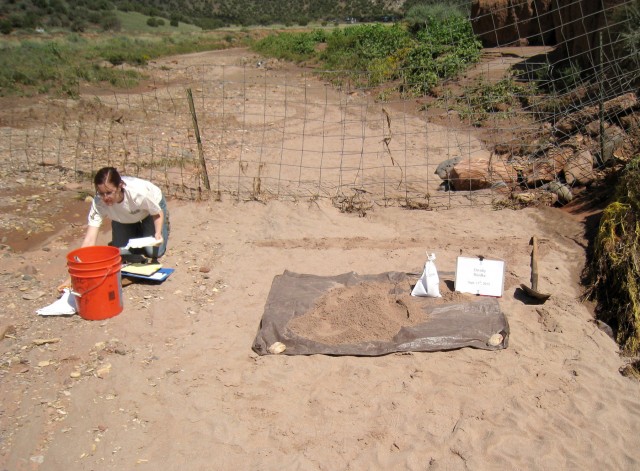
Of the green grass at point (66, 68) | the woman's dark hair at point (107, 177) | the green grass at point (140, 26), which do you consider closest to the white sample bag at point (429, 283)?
the woman's dark hair at point (107, 177)

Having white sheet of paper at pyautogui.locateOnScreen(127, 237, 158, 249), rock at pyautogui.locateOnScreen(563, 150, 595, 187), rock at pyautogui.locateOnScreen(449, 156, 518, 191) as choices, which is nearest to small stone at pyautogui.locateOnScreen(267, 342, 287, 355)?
white sheet of paper at pyautogui.locateOnScreen(127, 237, 158, 249)

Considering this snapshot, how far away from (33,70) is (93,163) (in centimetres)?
839

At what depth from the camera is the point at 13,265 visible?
544cm

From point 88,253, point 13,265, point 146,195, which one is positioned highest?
point 146,195

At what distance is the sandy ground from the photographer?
335 centimetres

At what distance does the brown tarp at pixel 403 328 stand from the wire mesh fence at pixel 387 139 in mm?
2250

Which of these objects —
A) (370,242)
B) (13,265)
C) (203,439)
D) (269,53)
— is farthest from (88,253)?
(269,53)

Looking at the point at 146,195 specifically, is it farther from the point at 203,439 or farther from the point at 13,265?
the point at 203,439

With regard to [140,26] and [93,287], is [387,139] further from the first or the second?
[140,26]

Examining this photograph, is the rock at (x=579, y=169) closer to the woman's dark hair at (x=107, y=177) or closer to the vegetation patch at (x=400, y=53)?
the vegetation patch at (x=400, y=53)

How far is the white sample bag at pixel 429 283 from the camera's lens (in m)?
4.73

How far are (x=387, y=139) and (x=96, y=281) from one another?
436cm

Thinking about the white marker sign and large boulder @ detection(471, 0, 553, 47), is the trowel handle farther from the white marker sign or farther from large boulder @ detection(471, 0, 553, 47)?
large boulder @ detection(471, 0, 553, 47)

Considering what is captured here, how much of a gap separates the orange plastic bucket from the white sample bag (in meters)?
2.36
